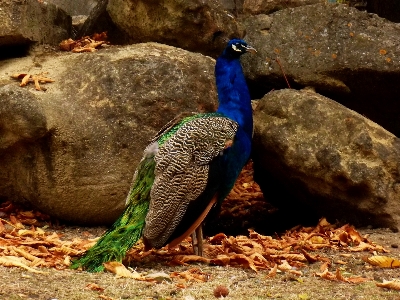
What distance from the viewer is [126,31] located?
6562 millimetres

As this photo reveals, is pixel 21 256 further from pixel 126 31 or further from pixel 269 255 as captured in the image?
pixel 126 31

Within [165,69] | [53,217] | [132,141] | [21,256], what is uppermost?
[165,69]

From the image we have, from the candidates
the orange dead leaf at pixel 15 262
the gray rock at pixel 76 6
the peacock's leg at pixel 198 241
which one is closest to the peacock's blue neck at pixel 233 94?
the peacock's leg at pixel 198 241

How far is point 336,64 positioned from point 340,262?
249 cm

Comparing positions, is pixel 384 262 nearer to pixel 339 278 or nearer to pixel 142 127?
pixel 339 278

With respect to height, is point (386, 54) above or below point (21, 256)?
above

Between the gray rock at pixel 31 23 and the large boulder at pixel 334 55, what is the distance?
1.85m

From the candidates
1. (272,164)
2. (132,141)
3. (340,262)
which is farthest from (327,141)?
(132,141)

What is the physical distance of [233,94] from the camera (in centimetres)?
479

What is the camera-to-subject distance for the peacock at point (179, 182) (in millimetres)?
4164

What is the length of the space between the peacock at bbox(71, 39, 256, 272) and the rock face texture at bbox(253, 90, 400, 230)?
0.94 metres

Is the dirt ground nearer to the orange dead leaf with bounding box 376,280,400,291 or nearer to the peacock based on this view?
the orange dead leaf with bounding box 376,280,400,291

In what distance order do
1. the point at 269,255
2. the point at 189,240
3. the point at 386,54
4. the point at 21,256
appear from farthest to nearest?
the point at 386,54
the point at 189,240
the point at 269,255
the point at 21,256

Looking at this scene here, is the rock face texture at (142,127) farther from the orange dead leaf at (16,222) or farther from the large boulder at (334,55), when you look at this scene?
the orange dead leaf at (16,222)
